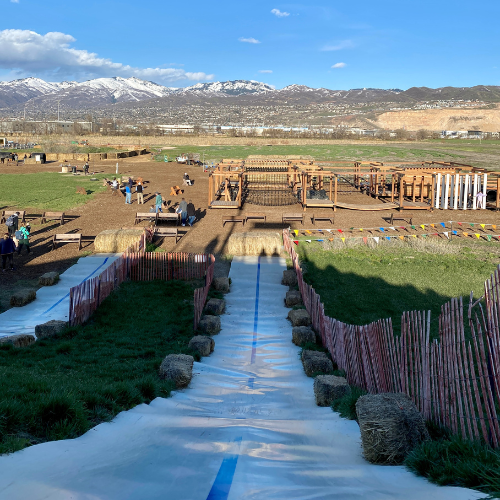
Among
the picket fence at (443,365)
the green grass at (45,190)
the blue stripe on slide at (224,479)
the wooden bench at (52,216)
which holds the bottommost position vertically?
the blue stripe on slide at (224,479)

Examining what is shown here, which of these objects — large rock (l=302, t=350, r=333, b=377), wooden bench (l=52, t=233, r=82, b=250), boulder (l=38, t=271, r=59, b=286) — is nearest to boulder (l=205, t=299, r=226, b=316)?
large rock (l=302, t=350, r=333, b=377)

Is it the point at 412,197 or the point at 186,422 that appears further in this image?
the point at 412,197

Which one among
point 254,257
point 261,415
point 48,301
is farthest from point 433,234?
point 261,415

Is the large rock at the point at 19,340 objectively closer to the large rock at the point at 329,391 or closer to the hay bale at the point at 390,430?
the large rock at the point at 329,391

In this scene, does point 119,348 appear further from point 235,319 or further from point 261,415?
point 261,415

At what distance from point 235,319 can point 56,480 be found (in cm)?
851

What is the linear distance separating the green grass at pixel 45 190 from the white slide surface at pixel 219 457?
76.1 ft

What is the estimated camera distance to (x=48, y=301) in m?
13.9

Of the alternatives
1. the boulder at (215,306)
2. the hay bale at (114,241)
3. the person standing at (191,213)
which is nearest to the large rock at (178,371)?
the boulder at (215,306)

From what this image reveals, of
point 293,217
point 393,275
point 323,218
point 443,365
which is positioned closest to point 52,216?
point 293,217

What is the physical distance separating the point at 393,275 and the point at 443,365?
36.7 feet

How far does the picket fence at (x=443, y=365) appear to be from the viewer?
5061mm

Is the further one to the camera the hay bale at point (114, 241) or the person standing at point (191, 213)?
the person standing at point (191, 213)

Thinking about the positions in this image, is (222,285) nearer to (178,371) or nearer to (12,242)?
(178,371)
